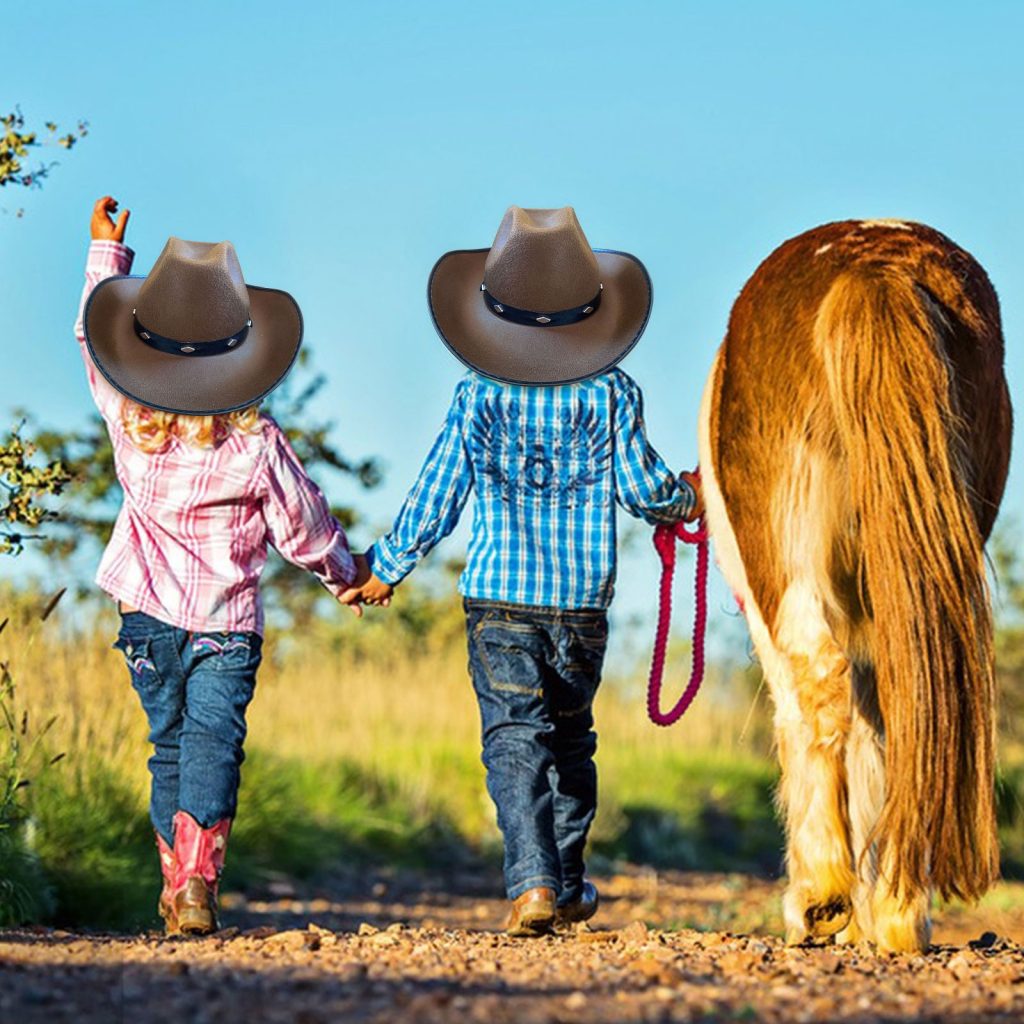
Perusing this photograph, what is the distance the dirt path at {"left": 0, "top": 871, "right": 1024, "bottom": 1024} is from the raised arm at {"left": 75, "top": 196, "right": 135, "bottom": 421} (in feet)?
5.57

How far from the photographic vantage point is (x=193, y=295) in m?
5.38

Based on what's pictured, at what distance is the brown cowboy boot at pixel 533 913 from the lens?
482 cm

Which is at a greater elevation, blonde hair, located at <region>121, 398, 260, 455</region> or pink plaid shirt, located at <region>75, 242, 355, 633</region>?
blonde hair, located at <region>121, 398, 260, 455</region>

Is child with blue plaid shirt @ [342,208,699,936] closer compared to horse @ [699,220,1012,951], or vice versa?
horse @ [699,220,1012,951]

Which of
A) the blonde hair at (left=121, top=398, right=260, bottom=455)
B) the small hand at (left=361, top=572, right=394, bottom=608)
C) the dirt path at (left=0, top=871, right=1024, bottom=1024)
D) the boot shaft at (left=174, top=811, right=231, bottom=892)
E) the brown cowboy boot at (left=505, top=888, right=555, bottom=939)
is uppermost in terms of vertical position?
the blonde hair at (left=121, top=398, right=260, bottom=455)

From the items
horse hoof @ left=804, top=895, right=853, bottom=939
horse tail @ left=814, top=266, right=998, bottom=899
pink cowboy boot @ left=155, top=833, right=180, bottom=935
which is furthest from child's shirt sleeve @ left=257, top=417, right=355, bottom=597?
horse hoof @ left=804, top=895, right=853, bottom=939

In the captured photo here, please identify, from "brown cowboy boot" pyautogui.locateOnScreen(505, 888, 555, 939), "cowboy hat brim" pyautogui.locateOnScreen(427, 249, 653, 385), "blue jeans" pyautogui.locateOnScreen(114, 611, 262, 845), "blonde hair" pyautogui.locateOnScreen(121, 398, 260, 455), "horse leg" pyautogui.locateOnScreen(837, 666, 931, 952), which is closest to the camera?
"horse leg" pyautogui.locateOnScreen(837, 666, 931, 952)

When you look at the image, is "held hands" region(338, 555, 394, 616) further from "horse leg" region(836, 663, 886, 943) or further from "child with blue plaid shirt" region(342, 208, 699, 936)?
"horse leg" region(836, 663, 886, 943)

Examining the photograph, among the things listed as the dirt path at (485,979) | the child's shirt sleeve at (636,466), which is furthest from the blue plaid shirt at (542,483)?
the dirt path at (485,979)

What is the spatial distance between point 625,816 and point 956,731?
8.58 metres

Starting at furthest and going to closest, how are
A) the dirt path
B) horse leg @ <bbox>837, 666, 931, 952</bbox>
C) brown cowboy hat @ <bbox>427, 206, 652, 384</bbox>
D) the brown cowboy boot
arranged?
brown cowboy hat @ <bbox>427, 206, 652, 384</bbox>, the brown cowboy boot, horse leg @ <bbox>837, 666, 931, 952</bbox>, the dirt path

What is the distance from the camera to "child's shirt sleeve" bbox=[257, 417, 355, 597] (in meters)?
5.15

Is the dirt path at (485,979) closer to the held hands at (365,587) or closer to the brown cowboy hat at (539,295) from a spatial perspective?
the held hands at (365,587)

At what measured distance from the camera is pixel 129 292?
5.35 metres
